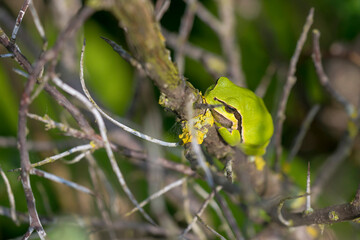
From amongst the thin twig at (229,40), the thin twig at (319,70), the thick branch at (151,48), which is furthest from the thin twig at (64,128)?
the thin twig at (229,40)

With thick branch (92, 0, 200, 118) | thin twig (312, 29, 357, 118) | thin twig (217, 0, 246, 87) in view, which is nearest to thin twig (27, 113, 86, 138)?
thick branch (92, 0, 200, 118)

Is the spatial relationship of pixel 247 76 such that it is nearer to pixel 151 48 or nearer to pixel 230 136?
pixel 230 136

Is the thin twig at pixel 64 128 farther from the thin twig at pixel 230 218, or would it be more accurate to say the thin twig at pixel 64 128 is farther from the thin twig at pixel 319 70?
the thin twig at pixel 319 70

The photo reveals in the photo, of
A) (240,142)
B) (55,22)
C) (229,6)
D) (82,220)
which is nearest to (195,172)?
(240,142)

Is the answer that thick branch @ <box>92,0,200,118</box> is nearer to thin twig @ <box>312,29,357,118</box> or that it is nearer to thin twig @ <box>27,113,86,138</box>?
thin twig @ <box>27,113,86,138</box>

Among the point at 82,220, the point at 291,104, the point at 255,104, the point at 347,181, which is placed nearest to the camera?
the point at 255,104

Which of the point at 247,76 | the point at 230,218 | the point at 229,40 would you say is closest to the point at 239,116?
the point at 230,218

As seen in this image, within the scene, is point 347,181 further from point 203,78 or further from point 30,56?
point 30,56
